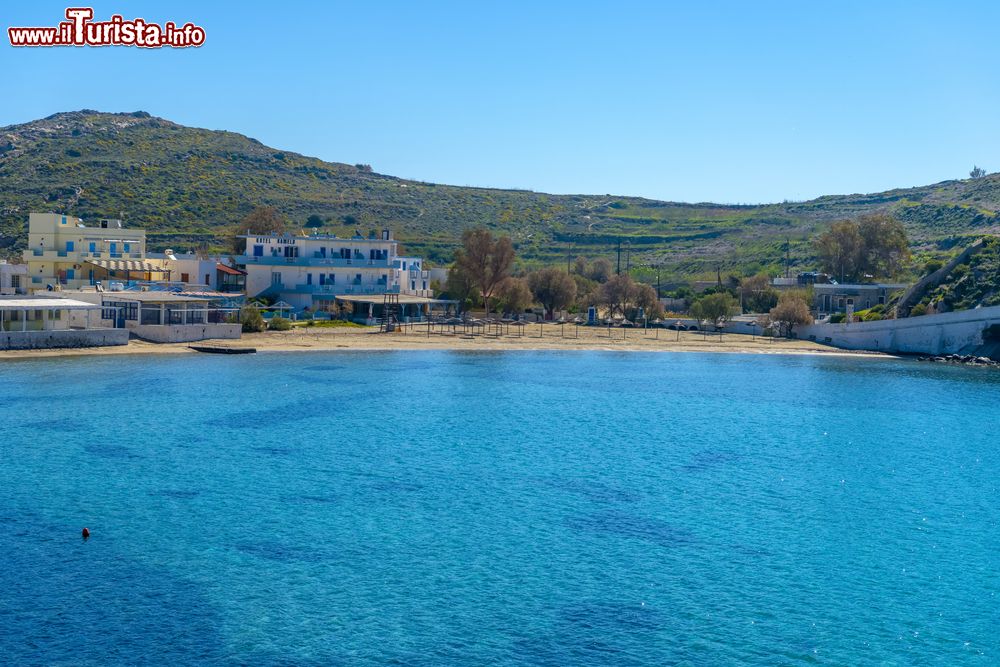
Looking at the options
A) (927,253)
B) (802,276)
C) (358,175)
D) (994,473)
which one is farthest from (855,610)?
(358,175)

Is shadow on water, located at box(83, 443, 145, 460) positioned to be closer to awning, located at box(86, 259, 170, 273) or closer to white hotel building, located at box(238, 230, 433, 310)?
awning, located at box(86, 259, 170, 273)

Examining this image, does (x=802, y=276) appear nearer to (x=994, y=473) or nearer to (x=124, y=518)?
(x=994, y=473)

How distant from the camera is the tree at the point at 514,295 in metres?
89.7

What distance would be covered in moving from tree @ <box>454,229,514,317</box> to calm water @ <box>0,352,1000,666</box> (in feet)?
132

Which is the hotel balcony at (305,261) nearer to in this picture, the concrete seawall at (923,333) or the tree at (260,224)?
the tree at (260,224)

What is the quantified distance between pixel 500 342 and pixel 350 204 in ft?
264

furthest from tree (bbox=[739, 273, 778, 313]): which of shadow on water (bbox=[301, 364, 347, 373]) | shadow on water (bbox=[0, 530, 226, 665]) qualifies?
shadow on water (bbox=[0, 530, 226, 665])

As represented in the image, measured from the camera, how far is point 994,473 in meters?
33.0

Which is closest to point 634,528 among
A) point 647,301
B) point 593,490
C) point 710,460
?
point 593,490

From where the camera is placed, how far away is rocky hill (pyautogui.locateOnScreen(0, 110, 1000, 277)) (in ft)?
418

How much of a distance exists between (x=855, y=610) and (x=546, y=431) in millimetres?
20056

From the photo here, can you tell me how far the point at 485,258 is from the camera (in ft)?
281

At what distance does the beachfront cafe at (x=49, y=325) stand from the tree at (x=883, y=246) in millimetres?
79217

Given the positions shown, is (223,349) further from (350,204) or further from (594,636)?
(350,204)
